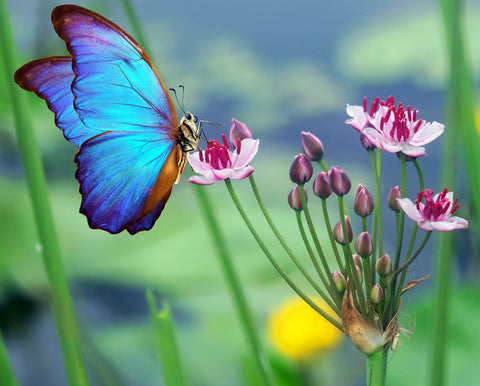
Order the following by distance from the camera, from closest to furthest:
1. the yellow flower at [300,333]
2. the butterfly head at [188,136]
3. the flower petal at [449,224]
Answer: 1. the flower petal at [449,224]
2. the butterfly head at [188,136]
3. the yellow flower at [300,333]

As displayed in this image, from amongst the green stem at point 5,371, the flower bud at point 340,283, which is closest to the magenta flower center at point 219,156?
the flower bud at point 340,283

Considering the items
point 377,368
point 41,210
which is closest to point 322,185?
point 377,368

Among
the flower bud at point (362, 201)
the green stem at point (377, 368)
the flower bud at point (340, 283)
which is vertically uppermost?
the flower bud at point (362, 201)

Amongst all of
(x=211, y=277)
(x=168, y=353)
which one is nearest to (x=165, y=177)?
(x=168, y=353)

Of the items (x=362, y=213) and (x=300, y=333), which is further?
(x=300, y=333)

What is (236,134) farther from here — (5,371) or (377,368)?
(5,371)

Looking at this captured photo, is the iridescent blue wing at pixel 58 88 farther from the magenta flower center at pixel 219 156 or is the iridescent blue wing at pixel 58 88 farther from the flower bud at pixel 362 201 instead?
the flower bud at pixel 362 201

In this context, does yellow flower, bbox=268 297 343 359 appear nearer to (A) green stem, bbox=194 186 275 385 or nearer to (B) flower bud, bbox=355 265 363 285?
(A) green stem, bbox=194 186 275 385
